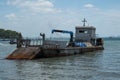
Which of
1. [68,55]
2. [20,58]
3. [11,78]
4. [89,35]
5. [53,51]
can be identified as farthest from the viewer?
[89,35]

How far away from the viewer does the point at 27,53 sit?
38.9 m

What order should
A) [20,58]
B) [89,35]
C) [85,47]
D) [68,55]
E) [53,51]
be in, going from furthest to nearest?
[89,35] → [85,47] → [68,55] → [53,51] → [20,58]

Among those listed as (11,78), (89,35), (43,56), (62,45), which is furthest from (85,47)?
(11,78)

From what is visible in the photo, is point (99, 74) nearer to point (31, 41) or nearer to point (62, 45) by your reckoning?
point (62, 45)

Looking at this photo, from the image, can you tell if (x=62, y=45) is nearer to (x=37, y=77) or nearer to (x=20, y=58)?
(x=20, y=58)

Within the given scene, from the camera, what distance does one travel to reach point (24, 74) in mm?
25656

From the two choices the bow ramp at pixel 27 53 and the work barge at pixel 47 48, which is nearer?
the bow ramp at pixel 27 53

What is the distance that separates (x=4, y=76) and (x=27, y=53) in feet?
47.1

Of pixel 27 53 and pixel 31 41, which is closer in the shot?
pixel 27 53

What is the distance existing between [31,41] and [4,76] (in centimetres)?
2144

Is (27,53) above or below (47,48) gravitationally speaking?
below

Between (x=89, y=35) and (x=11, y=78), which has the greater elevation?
(x=89, y=35)

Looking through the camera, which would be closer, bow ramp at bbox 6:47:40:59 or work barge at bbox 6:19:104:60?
bow ramp at bbox 6:47:40:59

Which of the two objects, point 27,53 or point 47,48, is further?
point 47,48
